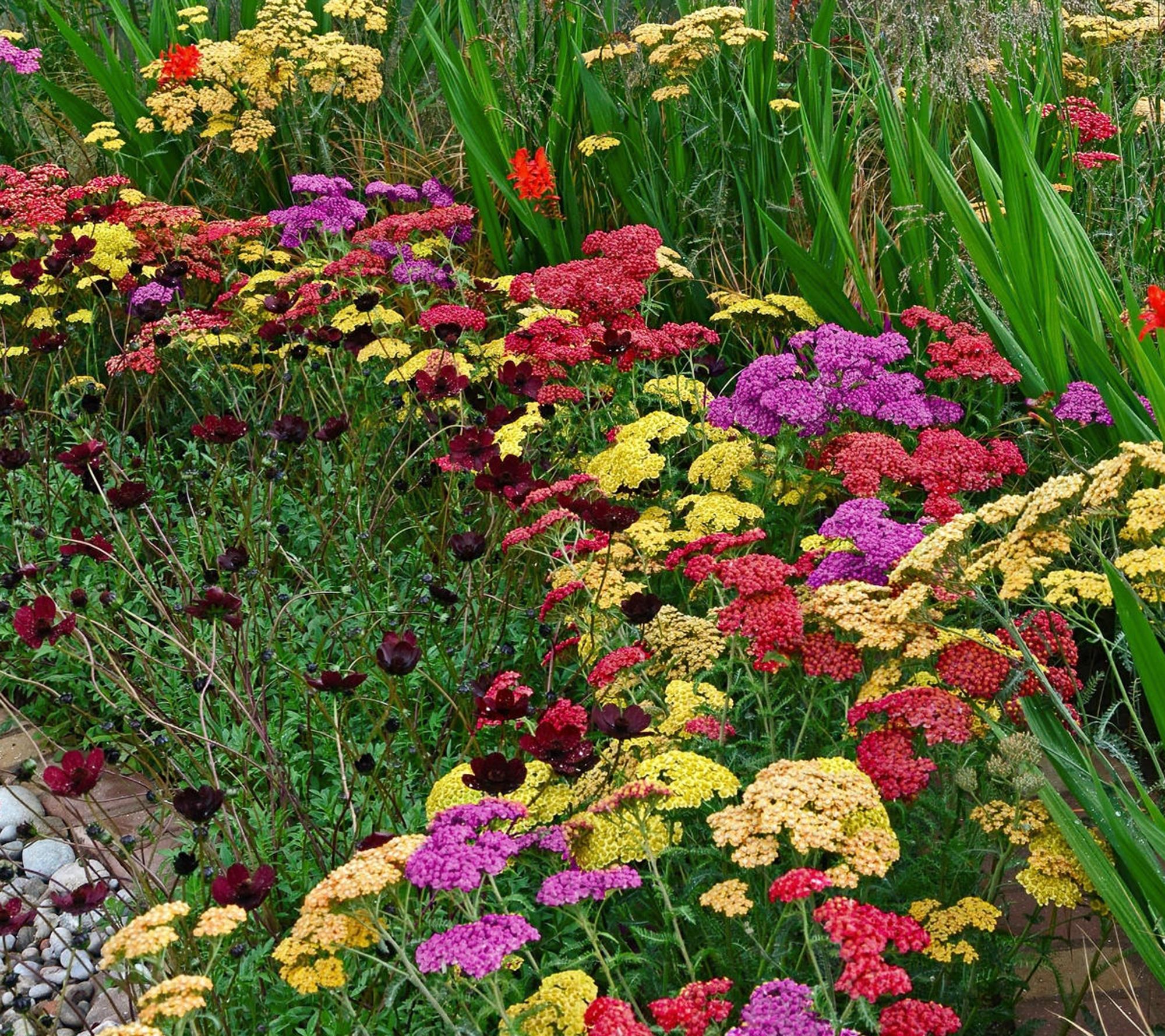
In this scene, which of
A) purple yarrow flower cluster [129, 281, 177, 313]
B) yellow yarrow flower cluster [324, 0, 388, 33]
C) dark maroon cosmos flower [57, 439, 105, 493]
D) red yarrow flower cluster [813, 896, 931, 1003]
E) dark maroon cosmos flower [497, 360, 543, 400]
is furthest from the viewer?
yellow yarrow flower cluster [324, 0, 388, 33]

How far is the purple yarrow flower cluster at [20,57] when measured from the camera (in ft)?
17.4

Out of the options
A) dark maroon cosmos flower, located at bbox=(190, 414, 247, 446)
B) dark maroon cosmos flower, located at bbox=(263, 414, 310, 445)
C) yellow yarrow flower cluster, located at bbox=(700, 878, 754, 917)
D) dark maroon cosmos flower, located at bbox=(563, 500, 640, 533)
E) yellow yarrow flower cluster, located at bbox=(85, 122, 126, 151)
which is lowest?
yellow yarrow flower cluster, located at bbox=(700, 878, 754, 917)

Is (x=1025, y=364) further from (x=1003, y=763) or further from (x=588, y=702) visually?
(x=1003, y=763)

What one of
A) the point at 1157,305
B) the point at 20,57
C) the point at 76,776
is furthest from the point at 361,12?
the point at 76,776

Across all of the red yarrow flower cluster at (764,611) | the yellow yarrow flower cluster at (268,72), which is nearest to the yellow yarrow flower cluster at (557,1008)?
the red yarrow flower cluster at (764,611)

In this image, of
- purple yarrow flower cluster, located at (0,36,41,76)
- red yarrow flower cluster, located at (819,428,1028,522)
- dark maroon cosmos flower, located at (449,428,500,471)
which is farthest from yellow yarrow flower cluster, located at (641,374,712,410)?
purple yarrow flower cluster, located at (0,36,41,76)

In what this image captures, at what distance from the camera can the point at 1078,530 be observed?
2.04m

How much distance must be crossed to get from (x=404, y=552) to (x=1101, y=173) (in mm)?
2652

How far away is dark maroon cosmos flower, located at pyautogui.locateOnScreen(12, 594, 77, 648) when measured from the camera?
2.38 m

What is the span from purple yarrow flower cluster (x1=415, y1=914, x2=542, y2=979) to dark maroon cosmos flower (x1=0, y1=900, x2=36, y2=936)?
29.7 inches

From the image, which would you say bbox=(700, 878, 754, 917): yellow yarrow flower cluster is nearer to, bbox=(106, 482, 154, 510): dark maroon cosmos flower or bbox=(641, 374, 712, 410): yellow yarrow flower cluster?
bbox=(106, 482, 154, 510): dark maroon cosmos flower

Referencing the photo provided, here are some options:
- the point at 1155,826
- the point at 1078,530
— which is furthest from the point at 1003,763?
the point at 1078,530

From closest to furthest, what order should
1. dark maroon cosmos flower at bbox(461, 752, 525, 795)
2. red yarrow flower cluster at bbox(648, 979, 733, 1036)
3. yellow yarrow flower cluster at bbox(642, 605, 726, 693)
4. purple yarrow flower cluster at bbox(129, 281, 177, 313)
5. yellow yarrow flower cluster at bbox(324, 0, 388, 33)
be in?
red yarrow flower cluster at bbox(648, 979, 733, 1036) < dark maroon cosmos flower at bbox(461, 752, 525, 795) < yellow yarrow flower cluster at bbox(642, 605, 726, 693) < purple yarrow flower cluster at bbox(129, 281, 177, 313) < yellow yarrow flower cluster at bbox(324, 0, 388, 33)

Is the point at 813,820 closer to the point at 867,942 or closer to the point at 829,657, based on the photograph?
the point at 867,942
